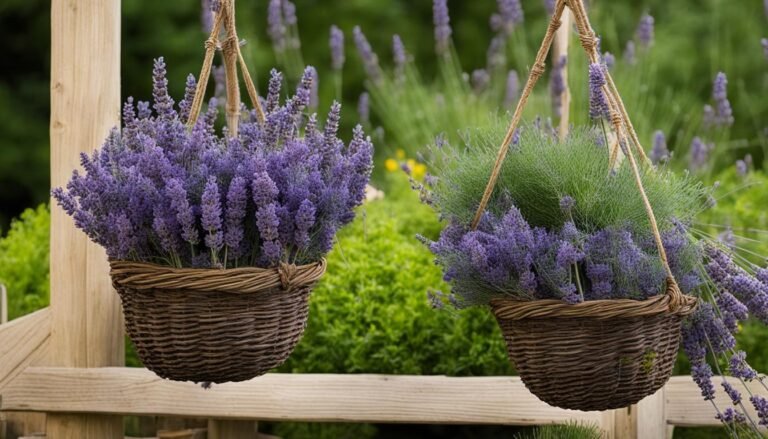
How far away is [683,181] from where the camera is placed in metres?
2.32

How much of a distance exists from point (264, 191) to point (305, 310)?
1.14ft

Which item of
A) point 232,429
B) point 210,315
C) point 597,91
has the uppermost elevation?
point 597,91

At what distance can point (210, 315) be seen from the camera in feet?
6.79

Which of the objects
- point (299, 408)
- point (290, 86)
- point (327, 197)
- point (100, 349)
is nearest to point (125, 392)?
point (100, 349)

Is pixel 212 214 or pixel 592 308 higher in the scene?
pixel 212 214

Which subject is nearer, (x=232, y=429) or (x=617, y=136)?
(x=617, y=136)

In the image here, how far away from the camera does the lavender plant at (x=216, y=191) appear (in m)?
2.04

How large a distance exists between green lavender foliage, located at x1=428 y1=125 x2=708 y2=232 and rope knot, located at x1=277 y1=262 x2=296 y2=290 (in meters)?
0.41

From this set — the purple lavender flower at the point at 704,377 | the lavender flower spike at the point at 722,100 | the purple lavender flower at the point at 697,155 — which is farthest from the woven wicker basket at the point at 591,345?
the purple lavender flower at the point at 697,155

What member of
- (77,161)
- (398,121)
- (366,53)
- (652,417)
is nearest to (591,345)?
(652,417)

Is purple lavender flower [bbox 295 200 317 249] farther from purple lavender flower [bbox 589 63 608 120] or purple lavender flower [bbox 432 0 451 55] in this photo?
purple lavender flower [bbox 432 0 451 55]

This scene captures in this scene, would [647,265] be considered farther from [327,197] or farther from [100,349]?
[100,349]

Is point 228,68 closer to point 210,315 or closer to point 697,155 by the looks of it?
point 210,315

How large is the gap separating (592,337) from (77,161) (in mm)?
1566
